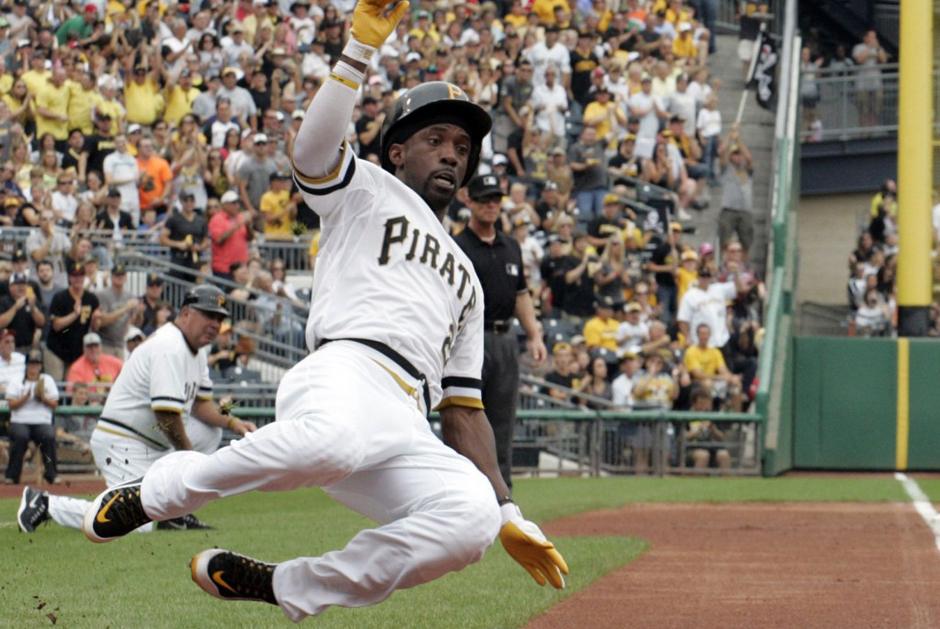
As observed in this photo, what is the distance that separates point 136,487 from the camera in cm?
500

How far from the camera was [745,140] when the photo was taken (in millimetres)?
23906

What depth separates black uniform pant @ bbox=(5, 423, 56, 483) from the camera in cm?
1455

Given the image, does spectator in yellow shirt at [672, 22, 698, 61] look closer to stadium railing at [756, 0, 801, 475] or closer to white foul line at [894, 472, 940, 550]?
stadium railing at [756, 0, 801, 475]

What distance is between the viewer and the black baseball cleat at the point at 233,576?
5207 mm

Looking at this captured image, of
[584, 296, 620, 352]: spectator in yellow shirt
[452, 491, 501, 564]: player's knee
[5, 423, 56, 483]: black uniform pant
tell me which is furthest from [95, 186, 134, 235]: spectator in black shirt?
[452, 491, 501, 564]: player's knee

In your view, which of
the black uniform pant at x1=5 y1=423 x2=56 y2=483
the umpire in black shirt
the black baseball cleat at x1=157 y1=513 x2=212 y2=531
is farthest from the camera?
the black uniform pant at x1=5 y1=423 x2=56 y2=483

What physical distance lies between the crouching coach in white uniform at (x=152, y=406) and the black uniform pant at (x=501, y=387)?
169 cm

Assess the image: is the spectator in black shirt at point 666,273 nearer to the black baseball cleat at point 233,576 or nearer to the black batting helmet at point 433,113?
the black batting helmet at point 433,113

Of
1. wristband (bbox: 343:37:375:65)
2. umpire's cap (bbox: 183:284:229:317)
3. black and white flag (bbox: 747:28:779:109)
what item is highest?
black and white flag (bbox: 747:28:779:109)

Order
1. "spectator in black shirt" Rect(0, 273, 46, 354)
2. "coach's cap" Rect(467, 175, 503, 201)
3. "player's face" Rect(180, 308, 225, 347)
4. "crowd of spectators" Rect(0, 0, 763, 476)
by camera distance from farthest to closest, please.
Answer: "crowd of spectators" Rect(0, 0, 763, 476)
"spectator in black shirt" Rect(0, 273, 46, 354)
"player's face" Rect(180, 308, 225, 347)
"coach's cap" Rect(467, 175, 503, 201)

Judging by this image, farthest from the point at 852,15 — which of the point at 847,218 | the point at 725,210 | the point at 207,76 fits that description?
the point at 207,76

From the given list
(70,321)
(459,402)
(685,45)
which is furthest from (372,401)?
(685,45)

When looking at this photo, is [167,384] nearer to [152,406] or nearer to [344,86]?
[152,406]

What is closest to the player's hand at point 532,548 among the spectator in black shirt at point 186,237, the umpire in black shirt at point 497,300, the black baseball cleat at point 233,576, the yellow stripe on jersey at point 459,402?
the yellow stripe on jersey at point 459,402
